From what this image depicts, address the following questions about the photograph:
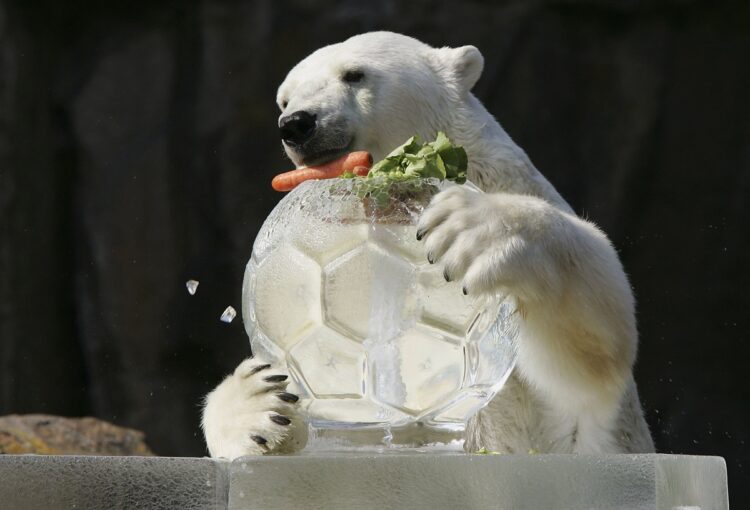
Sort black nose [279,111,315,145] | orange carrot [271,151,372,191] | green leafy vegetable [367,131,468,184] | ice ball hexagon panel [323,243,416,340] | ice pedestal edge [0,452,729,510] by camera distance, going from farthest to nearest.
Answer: black nose [279,111,315,145]
orange carrot [271,151,372,191]
green leafy vegetable [367,131,468,184]
ice ball hexagon panel [323,243,416,340]
ice pedestal edge [0,452,729,510]

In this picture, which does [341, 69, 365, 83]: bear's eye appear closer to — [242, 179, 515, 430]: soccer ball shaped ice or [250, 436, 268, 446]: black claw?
[242, 179, 515, 430]: soccer ball shaped ice

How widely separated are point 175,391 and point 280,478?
14.6 ft

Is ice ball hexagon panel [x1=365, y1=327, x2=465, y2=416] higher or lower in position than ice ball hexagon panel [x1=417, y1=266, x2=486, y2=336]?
lower

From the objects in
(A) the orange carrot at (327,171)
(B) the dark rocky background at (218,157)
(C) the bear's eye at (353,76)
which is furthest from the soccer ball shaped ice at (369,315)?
(B) the dark rocky background at (218,157)

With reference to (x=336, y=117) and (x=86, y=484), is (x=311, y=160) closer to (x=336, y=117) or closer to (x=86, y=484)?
(x=336, y=117)

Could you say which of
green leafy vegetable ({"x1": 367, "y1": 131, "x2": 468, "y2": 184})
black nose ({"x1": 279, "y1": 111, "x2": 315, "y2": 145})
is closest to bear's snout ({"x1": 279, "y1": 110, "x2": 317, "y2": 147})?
black nose ({"x1": 279, "y1": 111, "x2": 315, "y2": 145})

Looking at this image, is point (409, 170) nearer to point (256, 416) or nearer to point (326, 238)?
point (326, 238)

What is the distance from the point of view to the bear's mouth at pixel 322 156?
260 cm

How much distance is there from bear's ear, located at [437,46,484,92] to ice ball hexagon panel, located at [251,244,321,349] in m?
1.63

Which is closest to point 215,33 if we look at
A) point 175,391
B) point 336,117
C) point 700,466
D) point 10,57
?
point 10,57

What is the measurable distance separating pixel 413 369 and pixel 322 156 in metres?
1.23

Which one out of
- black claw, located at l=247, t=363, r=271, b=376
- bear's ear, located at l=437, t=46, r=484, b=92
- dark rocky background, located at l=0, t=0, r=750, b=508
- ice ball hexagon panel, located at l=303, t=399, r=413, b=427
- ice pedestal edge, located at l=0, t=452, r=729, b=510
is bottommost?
dark rocky background, located at l=0, t=0, r=750, b=508

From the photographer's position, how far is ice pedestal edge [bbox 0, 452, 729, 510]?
46.9 inches

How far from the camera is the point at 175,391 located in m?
5.54
